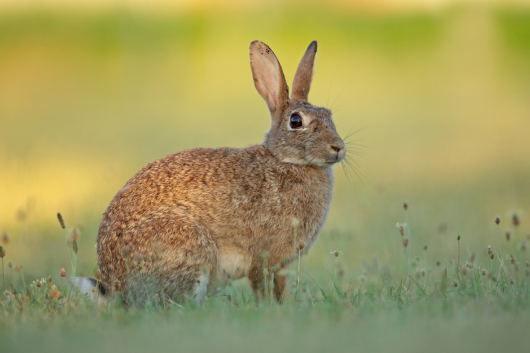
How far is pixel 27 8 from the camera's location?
733 inches

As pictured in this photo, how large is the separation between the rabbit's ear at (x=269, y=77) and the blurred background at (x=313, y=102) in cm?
151

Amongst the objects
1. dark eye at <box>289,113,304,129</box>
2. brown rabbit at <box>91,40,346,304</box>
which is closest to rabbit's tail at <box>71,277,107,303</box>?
brown rabbit at <box>91,40,346,304</box>

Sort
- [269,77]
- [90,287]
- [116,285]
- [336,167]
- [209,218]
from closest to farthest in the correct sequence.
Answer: [116,285]
[90,287]
[209,218]
[269,77]
[336,167]

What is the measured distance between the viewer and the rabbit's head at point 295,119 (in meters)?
5.93

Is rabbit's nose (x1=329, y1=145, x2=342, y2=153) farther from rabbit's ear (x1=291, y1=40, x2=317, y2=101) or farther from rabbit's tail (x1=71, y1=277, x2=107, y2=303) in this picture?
rabbit's tail (x1=71, y1=277, x2=107, y2=303)

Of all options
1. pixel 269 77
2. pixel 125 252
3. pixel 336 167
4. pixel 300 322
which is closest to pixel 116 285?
pixel 125 252

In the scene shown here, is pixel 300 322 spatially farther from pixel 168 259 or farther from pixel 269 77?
pixel 269 77

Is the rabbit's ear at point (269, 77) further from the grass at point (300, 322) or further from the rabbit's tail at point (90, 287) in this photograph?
the rabbit's tail at point (90, 287)

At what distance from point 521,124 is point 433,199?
413 cm

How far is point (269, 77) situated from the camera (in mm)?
6441

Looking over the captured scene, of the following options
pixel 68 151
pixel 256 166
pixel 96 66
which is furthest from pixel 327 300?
pixel 96 66

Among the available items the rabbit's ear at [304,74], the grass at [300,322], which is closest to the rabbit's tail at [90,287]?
the grass at [300,322]

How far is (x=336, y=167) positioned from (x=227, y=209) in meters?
5.01

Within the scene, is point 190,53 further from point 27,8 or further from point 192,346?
point 192,346
